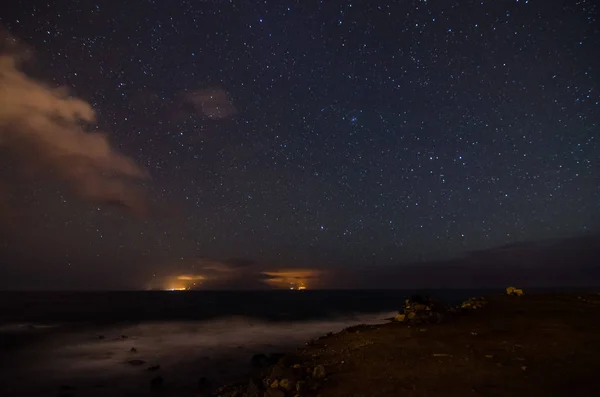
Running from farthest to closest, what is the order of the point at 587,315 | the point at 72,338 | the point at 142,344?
the point at 72,338 → the point at 142,344 → the point at 587,315

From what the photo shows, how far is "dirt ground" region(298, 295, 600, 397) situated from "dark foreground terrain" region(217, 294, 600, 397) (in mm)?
25

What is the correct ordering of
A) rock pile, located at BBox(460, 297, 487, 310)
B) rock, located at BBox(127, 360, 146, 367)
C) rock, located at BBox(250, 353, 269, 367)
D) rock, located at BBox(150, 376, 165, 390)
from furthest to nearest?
1. rock, located at BBox(127, 360, 146, 367)
2. rock, located at BBox(250, 353, 269, 367)
3. rock pile, located at BBox(460, 297, 487, 310)
4. rock, located at BBox(150, 376, 165, 390)

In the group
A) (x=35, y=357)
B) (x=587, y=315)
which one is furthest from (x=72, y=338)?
(x=587, y=315)

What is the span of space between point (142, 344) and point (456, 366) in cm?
3189

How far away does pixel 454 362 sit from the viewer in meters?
11.6

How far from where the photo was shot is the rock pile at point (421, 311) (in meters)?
18.9

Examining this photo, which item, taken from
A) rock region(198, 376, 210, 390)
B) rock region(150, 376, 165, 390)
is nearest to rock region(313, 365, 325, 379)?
rock region(198, 376, 210, 390)

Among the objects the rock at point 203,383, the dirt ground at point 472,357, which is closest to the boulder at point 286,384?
the dirt ground at point 472,357

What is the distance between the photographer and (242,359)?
26844 mm

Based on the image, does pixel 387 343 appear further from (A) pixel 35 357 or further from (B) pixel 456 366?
(A) pixel 35 357

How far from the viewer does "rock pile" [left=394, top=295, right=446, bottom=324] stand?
1889cm

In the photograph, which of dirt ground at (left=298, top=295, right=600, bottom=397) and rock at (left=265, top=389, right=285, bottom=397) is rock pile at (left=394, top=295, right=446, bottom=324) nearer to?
dirt ground at (left=298, top=295, right=600, bottom=397)

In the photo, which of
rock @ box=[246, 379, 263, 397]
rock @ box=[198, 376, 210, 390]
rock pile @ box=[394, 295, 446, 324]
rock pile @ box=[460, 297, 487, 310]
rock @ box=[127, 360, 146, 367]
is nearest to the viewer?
rock @ box=[246, 379, 263, 397]

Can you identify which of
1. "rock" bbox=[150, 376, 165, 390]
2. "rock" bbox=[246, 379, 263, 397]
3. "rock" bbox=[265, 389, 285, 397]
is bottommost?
"rock" bbox=[150, 376, 165, 390]
